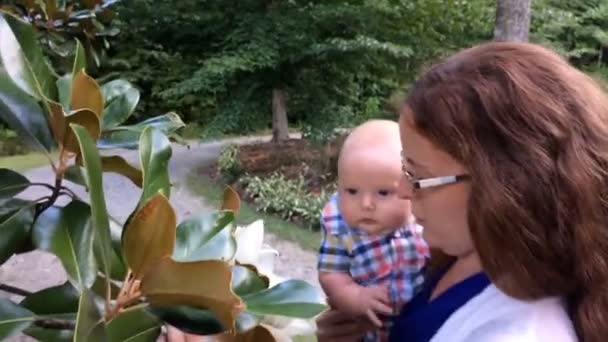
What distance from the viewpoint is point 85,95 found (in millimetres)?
1041

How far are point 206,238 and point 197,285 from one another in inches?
7.1

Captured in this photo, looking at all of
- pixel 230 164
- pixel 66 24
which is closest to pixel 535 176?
pixel 66 24

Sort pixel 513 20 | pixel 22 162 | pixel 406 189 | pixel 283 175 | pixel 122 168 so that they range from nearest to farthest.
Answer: pixel 122 168, pixel 406 189, pixel 513 20, pixel 283 175, pixel 22 162

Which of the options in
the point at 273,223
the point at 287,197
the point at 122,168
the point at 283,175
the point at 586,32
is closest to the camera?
the point at 122,168

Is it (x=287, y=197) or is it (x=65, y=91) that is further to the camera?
(x=287, y=197)

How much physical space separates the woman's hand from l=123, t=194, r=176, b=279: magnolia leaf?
1.06m

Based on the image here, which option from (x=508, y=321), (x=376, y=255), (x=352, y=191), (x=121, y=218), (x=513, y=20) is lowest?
(x=121, y=218)

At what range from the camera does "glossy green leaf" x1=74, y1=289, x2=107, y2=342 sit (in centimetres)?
80

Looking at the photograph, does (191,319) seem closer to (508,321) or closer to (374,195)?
(508,321)

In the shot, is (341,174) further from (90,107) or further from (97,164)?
(97,164)

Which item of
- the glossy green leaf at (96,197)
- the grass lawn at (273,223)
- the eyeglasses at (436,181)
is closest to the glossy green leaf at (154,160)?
the glossy green leaf at (96,197)

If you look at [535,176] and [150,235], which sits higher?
[150,235]

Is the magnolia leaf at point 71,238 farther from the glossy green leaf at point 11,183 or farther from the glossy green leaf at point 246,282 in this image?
the glossy green leaf at point 246,282

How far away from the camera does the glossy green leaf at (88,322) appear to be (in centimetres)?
80
